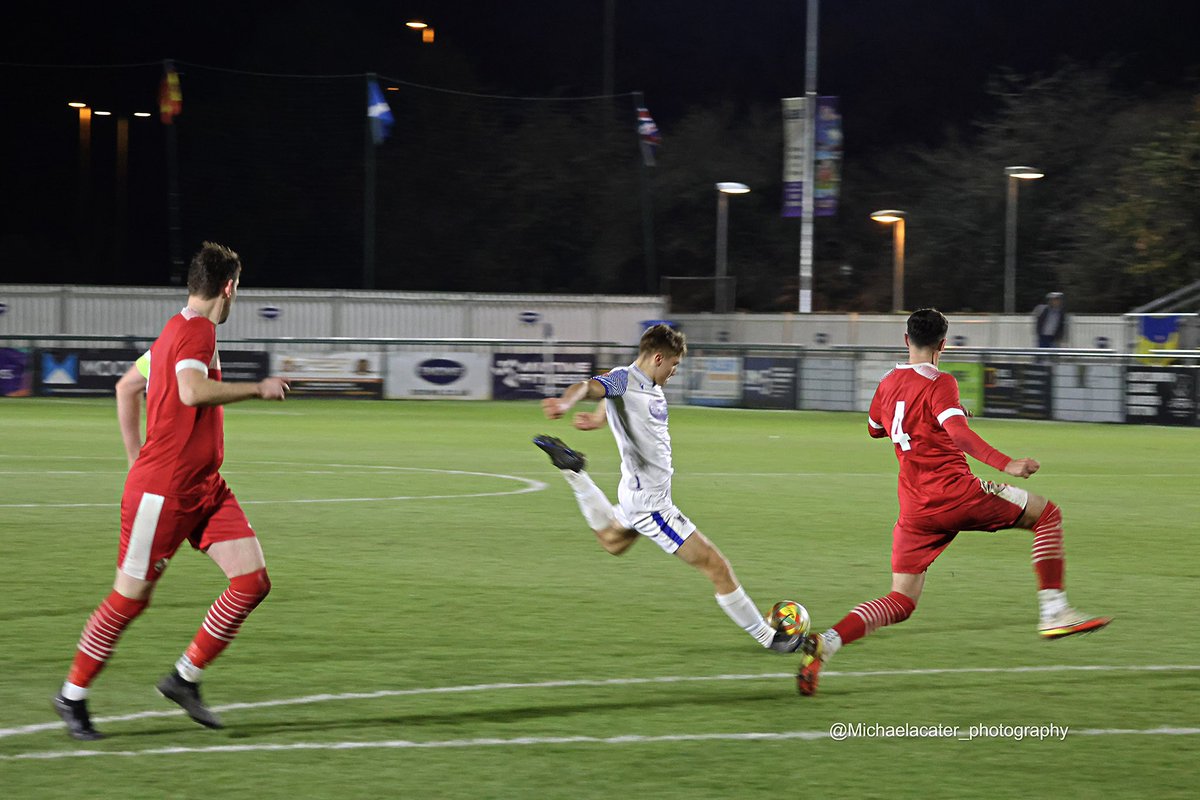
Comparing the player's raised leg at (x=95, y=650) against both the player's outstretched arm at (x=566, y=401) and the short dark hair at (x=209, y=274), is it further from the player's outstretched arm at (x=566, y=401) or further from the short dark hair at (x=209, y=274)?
the player's outstretched arm at (x=566, y=401)

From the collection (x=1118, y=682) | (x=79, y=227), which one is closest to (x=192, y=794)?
(x=1118, y=682)

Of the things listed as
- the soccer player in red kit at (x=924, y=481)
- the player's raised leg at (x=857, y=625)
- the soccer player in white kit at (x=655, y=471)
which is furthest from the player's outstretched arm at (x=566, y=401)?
the player's raised leg at (x=857, y=625)

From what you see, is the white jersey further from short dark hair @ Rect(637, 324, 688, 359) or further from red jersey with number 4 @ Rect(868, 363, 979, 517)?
red jersey with number 4 @ Rect(868, 363, 979, 517)

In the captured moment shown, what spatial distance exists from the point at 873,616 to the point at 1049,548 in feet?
3.70

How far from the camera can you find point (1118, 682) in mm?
7340

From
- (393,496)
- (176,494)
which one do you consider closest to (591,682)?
(176,494)

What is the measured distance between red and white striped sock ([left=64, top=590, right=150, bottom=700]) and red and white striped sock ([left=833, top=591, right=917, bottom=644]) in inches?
124

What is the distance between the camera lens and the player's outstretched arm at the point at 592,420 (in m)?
7.49

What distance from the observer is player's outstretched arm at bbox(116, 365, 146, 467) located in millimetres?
6117

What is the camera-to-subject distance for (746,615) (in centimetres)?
775

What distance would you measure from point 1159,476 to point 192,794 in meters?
16.8

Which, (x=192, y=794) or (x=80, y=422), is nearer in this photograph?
(x=192, y=794)

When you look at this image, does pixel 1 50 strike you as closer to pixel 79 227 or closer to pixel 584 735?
pixel 79 227

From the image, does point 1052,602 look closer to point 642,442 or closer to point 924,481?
point 924,481
